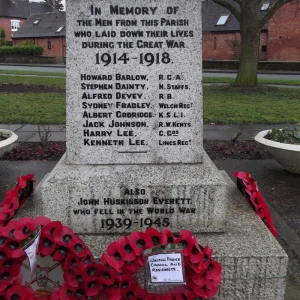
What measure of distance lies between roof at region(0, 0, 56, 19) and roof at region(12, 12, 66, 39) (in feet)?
27.6

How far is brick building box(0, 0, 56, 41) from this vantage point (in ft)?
212

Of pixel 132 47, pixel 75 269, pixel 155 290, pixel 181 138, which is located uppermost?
pixel 132 47

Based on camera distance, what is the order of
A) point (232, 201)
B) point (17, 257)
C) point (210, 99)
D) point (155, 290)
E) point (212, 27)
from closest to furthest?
point (17, 257) < point (155, 290) < point (232, 201) < point (210, 99) < point (212, 27)

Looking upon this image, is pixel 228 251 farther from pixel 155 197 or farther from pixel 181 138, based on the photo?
pixel 181 138

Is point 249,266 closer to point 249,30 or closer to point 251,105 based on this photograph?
point 251,105

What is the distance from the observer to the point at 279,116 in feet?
32.9

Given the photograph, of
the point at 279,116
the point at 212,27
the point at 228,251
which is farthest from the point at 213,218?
the point at 212,27

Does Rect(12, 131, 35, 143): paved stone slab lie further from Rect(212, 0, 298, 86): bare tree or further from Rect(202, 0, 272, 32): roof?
Rect(202, 0, 272, 32): roof

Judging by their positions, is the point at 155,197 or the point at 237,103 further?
the point at 237,103

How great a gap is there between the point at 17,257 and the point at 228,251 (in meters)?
1.23

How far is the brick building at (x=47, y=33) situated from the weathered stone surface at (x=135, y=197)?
160ft

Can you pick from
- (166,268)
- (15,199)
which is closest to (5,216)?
(15,199)

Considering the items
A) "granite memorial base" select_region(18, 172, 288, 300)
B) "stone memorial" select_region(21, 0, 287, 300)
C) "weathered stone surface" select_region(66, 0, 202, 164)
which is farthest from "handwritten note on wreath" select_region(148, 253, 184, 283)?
"weathered stone surface" select_region(66, 0, 202, 164)

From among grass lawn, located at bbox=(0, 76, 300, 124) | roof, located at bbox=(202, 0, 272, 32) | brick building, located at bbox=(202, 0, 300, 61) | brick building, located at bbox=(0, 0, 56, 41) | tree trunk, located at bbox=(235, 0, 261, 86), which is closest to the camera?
grass lawn, located at bbox=(0, 76, 300, 124)
